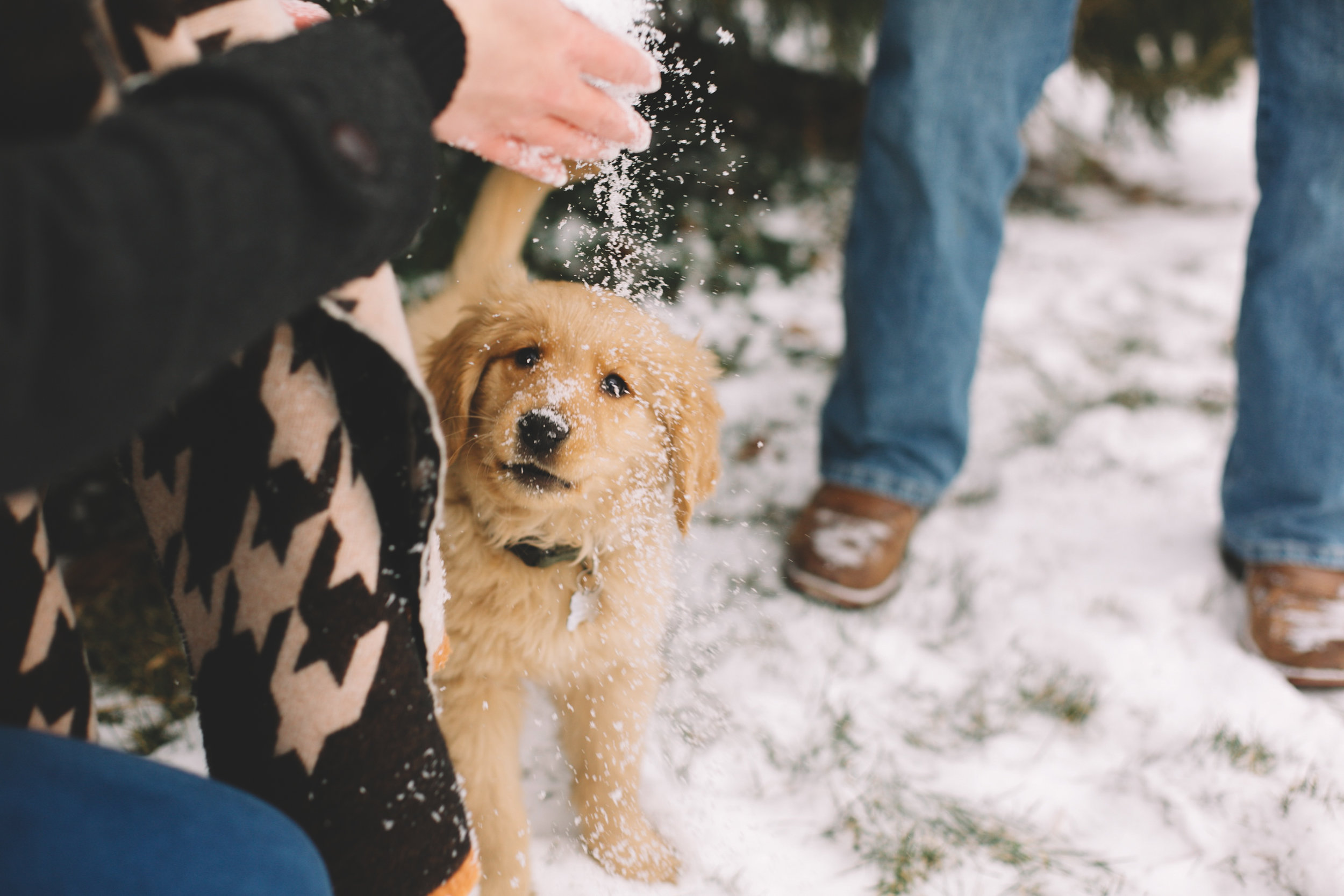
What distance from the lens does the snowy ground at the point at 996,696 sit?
1162 mm

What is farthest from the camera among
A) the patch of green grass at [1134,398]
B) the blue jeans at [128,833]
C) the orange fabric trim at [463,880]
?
the patch of green grass at [1134,398]

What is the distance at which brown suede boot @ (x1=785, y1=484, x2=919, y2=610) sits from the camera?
1.64m

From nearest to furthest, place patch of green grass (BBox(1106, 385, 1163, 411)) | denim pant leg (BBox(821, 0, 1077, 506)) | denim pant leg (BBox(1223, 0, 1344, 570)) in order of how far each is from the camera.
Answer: denim pant leg (BBox(1223, 0, 1344, 570))
denim pant leg (BBox(821, 0, 1077, 506))
patch of green grass (BBox(1106, 385, 1163, 411))

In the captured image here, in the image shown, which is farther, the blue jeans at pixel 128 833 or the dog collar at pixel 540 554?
the dog collar at pixel 540 554

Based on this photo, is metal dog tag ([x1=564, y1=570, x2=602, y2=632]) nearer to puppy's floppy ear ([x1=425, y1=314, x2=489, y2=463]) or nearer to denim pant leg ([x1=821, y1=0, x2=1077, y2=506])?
puppy's floppy ear ([x1=425, y1=314, x2=489, y2=463])

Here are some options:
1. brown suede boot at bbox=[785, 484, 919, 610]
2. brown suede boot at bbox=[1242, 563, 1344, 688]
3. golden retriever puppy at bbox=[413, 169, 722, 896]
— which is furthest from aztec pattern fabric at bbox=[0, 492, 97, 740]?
brown suede boot at bbox=[1242, 563, 1344, 688]

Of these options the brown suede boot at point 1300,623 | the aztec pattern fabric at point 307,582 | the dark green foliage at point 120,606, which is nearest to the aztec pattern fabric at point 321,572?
the aztec pattern fabric at point 307,582

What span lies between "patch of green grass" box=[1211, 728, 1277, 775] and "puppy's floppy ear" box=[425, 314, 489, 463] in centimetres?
128

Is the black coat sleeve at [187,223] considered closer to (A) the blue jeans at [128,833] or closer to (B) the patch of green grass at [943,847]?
(A) the blue jeans at [128,833]

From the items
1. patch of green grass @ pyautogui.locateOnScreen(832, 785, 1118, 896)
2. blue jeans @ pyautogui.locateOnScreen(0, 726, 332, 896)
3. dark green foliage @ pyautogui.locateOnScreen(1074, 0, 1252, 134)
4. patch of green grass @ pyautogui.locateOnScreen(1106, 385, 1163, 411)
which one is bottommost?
patch of green grass @ pyautogui.locateOnScreen(832, 785, 1118, 896)

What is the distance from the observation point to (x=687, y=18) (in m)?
1.78

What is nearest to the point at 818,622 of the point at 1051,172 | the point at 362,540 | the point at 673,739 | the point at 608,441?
the point at 673,739

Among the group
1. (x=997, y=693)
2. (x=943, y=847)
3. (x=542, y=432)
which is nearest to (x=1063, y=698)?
(x=997, y=693)

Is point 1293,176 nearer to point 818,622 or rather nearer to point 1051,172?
point 818,622
